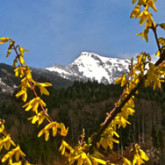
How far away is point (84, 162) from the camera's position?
0.92m

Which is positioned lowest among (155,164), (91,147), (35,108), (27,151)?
(155,164)

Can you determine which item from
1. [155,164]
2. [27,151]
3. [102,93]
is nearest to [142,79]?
[27,151]

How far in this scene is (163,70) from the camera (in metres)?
0.86

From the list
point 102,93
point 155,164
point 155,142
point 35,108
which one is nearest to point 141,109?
point 155,142

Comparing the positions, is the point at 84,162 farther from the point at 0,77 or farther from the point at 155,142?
the point at 0,77

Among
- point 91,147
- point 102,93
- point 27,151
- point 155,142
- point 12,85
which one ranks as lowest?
point 155,142

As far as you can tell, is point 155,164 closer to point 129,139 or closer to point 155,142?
point 155,142

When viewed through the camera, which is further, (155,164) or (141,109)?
(141,109)

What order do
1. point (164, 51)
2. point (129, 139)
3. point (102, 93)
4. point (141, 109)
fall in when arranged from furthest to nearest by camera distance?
point (102, 93) → point (141, 109) → point (129, 139) → point (164, 51)

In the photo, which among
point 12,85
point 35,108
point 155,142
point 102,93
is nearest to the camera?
point 35,108

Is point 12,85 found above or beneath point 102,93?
above

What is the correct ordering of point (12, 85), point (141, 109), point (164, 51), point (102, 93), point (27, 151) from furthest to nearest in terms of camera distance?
point (12, 85) < point (102, 93) < point (141, 109) < point (27, 151) < point (164, 51)

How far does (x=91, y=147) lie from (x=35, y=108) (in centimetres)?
37

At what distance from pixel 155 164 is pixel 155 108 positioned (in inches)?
231
